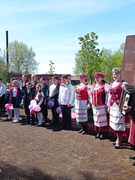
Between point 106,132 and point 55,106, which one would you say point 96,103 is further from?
point 55,106

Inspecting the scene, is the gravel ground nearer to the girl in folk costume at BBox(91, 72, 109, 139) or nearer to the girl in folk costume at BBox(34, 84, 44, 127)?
the girl in folk costume at BBox(91, 72, 109, 139)

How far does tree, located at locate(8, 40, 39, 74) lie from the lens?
47856mm

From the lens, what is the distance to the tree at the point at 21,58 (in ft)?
157

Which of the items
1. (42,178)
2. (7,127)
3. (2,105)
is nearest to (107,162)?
(42,178)

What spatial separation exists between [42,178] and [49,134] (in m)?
3.43

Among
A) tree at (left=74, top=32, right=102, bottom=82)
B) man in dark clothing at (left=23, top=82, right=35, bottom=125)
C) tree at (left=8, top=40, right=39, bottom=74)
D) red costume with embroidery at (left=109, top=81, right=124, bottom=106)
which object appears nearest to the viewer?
red costume with embroidery at (left=109, top=81, right=124, bottom=106)

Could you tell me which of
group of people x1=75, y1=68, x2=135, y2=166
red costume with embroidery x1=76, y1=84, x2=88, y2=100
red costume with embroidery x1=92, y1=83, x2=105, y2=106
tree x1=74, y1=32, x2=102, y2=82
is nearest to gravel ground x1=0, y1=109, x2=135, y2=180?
group of people x1=75, y1=68, x2=135, y2=166

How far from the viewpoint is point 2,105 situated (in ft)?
42.1

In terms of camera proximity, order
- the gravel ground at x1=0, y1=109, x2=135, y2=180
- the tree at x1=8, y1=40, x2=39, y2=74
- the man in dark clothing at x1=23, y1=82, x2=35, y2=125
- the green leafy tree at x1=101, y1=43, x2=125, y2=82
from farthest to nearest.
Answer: the green leafy tree at x1=101, y1=43, x2=125, y2=82 → the tree at x1=8, y1=40, x2=39, y2=74 → the man in dark clothing at x1=23, y1=82, x2=35, y2=125 → the gravel ground at x1=0, y1=109, x2=135, y2=180

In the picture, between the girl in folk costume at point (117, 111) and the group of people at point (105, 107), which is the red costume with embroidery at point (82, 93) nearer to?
the group of people at point (105, 107)

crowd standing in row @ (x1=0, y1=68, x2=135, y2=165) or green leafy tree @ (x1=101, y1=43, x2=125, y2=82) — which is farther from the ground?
green leafy tree @ (x1=101, y1=43, x2=125, y2=82)

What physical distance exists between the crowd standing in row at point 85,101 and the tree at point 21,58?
37.9m

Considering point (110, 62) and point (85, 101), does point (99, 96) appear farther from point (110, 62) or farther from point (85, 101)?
point (110, 62)

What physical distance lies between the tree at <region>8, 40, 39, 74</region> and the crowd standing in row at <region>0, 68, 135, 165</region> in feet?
124
